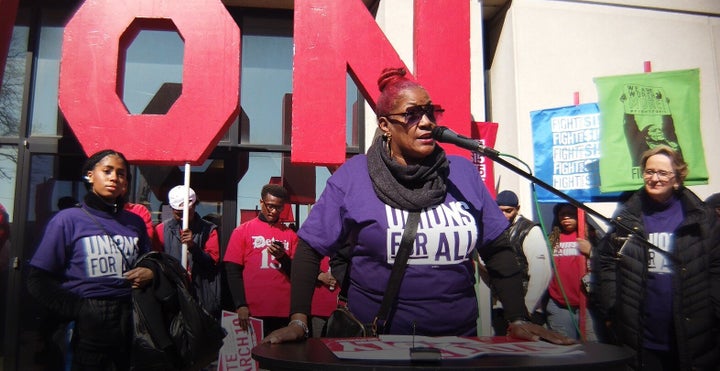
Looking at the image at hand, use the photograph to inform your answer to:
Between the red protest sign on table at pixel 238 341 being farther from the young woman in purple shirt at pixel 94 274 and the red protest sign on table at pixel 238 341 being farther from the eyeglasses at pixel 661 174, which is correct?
the eyeglasses at pixel 661 174

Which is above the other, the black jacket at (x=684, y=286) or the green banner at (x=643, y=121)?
the green banner at (x=643, y=121)

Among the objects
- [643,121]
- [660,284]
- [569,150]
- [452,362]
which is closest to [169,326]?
[452,362]

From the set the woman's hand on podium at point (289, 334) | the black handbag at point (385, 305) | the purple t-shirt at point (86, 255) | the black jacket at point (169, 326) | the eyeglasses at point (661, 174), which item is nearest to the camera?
the woman's hand on podium at point (289, 334)

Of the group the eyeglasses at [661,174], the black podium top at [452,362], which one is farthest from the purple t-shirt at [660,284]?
the black podium top at [452,362]

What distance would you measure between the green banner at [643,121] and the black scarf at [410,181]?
3638 millimetres

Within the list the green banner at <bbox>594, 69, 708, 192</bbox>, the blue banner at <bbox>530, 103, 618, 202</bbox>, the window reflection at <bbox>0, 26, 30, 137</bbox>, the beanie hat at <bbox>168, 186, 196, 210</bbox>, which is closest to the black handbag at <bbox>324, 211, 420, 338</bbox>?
the beanie hat at <bbox>168, 186, 196, 210</bbox>

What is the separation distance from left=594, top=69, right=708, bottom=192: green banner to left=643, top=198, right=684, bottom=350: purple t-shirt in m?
1.56

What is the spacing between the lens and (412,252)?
77.4 inches

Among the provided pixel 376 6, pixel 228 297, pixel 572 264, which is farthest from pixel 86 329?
pixel 376 6

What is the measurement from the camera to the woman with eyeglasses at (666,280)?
3.39 meters

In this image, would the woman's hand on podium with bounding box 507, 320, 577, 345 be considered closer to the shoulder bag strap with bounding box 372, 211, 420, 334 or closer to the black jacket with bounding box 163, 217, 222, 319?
the shoulder bag strap with bounding box 372, 211, 420, 334

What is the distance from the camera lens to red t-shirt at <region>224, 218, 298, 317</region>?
486cm

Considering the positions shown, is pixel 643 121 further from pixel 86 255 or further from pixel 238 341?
pixel 86 255

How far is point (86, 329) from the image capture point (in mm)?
3066
